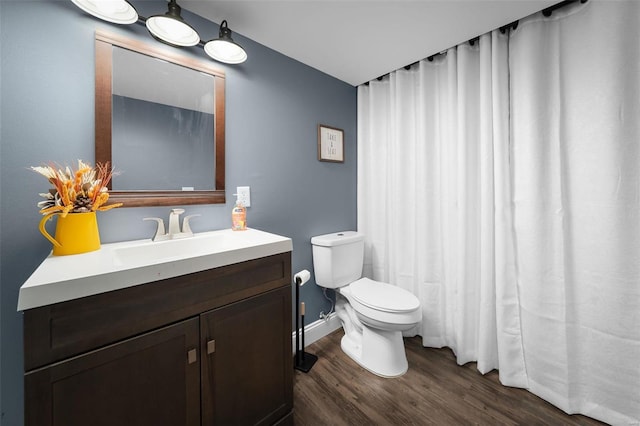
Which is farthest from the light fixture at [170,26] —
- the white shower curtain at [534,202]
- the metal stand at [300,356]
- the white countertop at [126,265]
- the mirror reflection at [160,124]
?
the metal stand at [300,356]

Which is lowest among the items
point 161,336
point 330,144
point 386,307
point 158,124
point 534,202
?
point 386,307

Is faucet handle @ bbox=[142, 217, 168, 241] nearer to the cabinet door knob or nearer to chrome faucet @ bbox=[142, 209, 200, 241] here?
chrome faucet @ bbox=[142, 209, 200, 241]

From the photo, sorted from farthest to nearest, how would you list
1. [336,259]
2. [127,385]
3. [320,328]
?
[320,328]
[336,259]
[127,385]

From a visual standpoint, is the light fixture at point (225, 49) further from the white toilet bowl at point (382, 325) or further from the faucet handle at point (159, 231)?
the white toilet bowl at point (382, 325)

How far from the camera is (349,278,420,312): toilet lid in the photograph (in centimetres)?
159

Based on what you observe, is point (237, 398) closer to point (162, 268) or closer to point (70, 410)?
point (70, 410)

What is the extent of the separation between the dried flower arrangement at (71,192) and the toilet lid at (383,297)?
1520 millimetres

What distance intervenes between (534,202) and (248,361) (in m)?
1.78

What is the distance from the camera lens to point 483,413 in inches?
54.1

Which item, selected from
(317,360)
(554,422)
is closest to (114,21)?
(317,360)

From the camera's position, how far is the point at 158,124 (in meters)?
1.35

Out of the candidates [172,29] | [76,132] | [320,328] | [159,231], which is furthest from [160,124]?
Answer: [320,328]

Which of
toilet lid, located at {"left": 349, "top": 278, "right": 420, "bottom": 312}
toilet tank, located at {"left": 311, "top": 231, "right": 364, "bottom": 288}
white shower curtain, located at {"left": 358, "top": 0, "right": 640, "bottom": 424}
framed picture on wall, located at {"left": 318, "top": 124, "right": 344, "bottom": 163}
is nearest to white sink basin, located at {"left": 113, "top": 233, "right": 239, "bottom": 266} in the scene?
toilet tank, located at {"left": 311, "top": 231, "right": 364, "bottom": 288}

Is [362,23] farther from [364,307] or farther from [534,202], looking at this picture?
[364,307]
